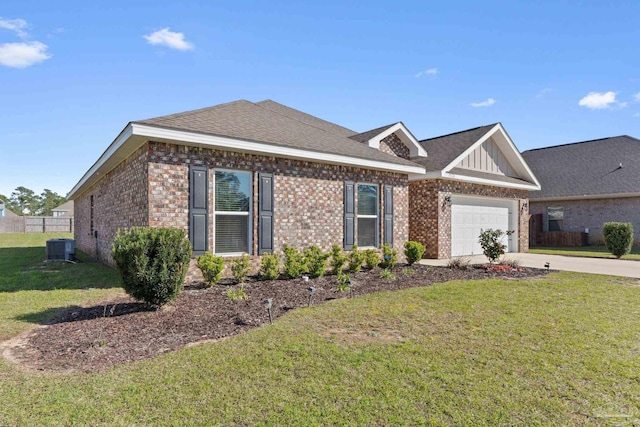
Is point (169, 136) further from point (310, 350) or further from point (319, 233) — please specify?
point (310, 350)

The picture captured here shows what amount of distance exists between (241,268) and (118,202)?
489 cm

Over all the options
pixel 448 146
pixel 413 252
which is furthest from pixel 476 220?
pixel 413 252

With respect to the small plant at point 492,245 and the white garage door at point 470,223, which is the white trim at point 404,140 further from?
the small plant at point 492,245

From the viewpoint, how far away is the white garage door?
14375 millimetres

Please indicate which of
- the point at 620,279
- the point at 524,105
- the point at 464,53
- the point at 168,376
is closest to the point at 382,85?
the point at 464,53

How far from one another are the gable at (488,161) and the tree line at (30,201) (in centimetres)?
9283

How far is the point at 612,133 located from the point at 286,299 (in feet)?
90.1

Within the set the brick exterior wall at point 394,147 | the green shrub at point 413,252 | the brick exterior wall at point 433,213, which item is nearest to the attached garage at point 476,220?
the brick exterior wall at point 433,213

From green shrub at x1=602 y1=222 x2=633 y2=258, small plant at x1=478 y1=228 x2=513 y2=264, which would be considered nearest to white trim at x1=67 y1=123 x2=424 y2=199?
small plant at x1=478 y1=228 x2=513 y2=264

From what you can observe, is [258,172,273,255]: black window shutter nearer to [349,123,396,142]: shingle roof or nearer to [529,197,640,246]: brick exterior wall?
[349,123,396,142]: shingle roof

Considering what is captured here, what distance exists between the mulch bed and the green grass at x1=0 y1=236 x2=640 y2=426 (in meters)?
0.36

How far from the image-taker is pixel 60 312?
582cm

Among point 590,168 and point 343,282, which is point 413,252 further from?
point 590,168

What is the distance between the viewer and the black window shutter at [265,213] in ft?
28.8
